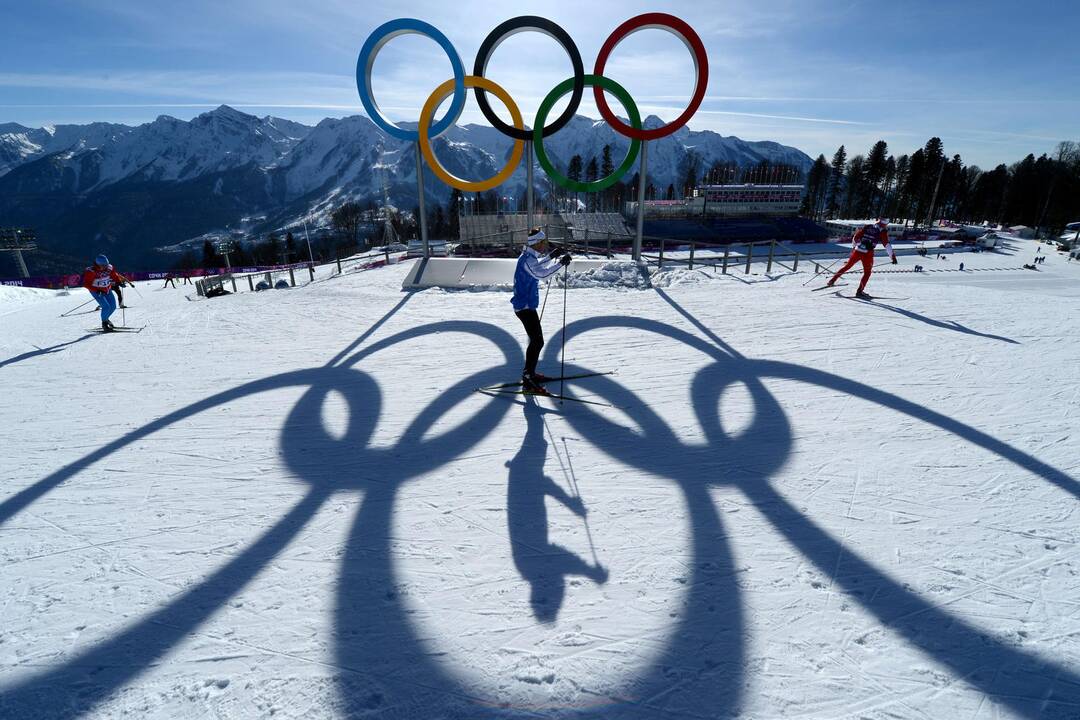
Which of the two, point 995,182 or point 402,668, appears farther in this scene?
point 995,182

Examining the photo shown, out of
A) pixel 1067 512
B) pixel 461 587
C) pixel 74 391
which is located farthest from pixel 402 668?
pixel 74 391

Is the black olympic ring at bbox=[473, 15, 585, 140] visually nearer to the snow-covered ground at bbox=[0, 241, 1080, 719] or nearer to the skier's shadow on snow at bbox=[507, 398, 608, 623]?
the snow-covered ground at bbox=[0, 241, 1080, 719]

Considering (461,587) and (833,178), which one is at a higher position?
(833,178)

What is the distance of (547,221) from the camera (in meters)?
39.8

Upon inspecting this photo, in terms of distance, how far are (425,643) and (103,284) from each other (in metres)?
Result: 11.0

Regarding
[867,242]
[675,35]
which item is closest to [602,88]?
[675,35]

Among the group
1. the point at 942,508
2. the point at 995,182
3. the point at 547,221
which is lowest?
the point at 942,508

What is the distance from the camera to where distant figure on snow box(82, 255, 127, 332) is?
9.06 metres

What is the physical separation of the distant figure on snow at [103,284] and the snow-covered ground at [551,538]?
2.51m

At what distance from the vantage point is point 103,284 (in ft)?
30.0

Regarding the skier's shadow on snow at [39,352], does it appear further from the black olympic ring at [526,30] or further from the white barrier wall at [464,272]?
the black olympic ring at [526,30]

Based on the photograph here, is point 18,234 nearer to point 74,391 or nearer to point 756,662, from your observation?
point 74,391

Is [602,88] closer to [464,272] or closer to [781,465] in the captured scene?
[464,272]

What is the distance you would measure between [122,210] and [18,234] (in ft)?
742
